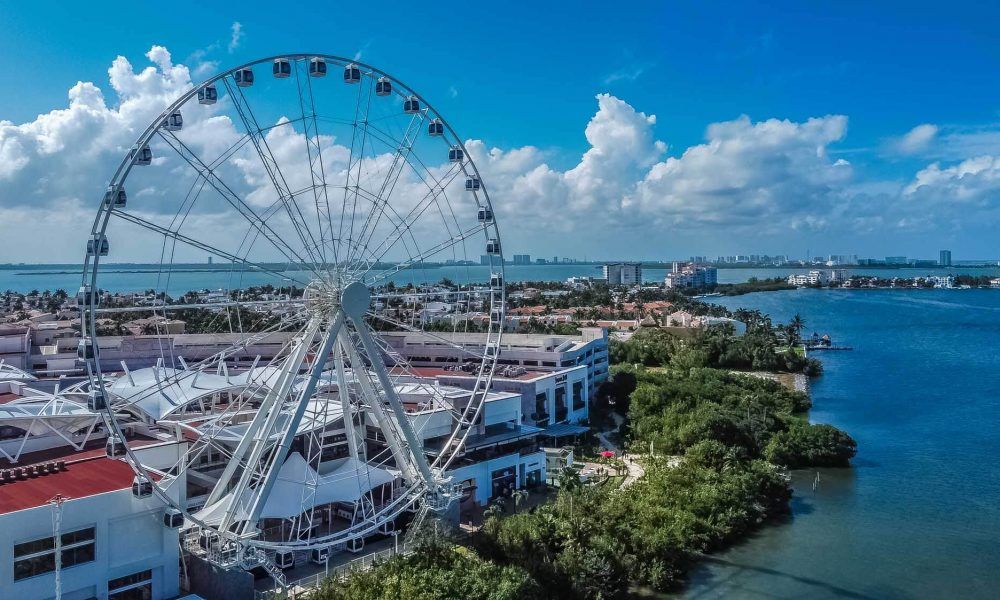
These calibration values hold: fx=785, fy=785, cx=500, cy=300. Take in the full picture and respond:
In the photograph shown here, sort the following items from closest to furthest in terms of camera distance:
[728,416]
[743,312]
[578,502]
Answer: [578,502], [728,416], [743,312]

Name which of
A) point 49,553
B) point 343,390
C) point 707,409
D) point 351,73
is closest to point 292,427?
point 343,390

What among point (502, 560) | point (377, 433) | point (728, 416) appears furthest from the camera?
point (728, 416)

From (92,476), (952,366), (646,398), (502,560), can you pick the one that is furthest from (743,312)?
(92,476)

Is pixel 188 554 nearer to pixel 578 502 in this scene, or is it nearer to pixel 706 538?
pixel 578 502

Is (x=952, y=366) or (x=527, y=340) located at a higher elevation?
(x=527, y=340)

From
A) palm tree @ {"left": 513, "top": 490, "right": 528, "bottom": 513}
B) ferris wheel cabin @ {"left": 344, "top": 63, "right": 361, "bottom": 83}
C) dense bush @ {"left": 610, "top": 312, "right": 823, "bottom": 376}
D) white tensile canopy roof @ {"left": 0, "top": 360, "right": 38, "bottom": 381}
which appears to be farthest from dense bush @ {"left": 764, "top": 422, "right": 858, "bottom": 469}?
white tensile canopy roof @ {"left": 0, "top": 360, "right": 38, "bottom": 381}

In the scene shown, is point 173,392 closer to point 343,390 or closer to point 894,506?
point 343,390

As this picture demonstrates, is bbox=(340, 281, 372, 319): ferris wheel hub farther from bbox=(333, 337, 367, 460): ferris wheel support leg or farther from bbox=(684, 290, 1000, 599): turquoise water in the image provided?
bbox=(684, 290, 1000, 599): turquoise water
